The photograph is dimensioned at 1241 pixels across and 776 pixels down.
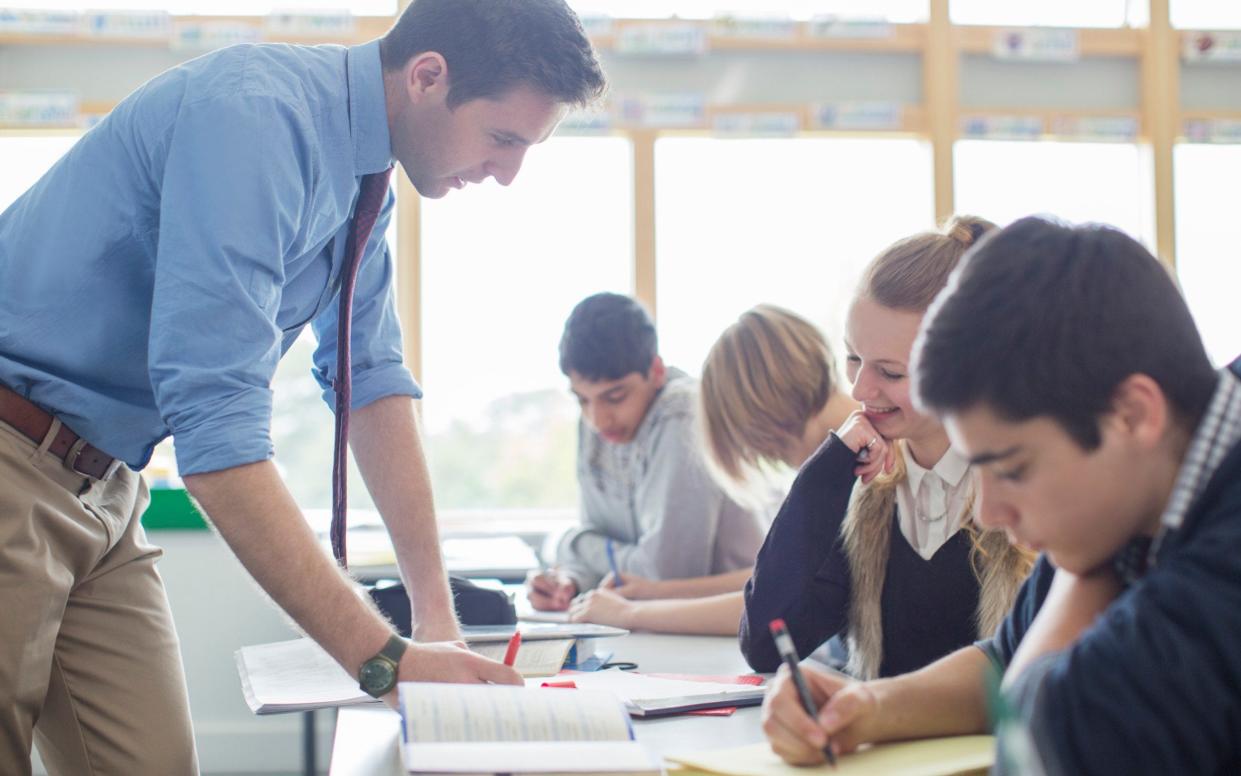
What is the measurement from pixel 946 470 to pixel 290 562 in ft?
2.75

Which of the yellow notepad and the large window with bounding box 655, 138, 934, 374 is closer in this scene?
the yellow notepad

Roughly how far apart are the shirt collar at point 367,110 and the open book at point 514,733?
2.20ft

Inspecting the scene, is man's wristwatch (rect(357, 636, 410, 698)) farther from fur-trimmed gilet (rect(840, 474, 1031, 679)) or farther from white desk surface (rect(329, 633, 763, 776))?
fur-trimmed gilet (rect(840, 474, 1031, 679))

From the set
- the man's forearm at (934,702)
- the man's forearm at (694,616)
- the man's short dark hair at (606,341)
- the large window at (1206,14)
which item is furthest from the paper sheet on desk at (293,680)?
the large window at (1206,14)

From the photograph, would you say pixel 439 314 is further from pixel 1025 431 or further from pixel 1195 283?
pixel 1025 431

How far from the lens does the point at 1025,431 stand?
811mm

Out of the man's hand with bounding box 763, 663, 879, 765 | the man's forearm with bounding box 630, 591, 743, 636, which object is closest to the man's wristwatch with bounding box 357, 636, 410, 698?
the man's hand with bounding box 763, 663, 879, 765

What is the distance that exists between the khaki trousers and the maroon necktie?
0.84 feet

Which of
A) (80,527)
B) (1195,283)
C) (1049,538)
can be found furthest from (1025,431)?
(1195,283)

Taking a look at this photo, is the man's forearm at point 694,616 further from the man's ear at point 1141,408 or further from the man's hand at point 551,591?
the man's ear at point 1141,408

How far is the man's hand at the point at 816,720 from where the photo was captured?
948 mm

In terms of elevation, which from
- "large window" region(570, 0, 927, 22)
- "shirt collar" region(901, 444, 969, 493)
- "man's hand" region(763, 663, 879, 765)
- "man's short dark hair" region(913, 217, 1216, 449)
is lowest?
"man's hand" region(763, 663, 879, 765)

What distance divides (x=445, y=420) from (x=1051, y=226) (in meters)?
3.30

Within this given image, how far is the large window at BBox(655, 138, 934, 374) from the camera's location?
13.3ft
